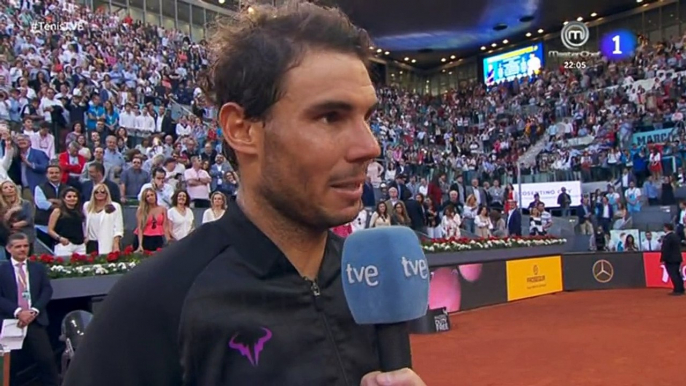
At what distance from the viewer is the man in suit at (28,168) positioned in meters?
10.1

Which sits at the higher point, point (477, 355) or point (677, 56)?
point (677, 56)

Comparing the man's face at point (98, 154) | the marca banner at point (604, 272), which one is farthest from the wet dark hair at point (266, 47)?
the marca banner at point (604, 272)

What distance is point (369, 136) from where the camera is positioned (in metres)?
1.49

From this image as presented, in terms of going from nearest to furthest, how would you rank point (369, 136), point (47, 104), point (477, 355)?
point (369, 136) < point (477, 355) < point (47, 104)

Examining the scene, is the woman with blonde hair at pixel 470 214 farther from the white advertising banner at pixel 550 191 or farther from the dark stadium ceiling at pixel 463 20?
the dark stadium ceiling at pixel 463 20

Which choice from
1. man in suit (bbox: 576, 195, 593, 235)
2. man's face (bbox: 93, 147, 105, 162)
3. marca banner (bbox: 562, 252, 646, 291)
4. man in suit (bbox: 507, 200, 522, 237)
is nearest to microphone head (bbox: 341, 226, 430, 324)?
man's face (bbox: 93, 147, 105, 162)

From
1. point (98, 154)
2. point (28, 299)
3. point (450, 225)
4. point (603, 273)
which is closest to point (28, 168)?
point (98, 154)

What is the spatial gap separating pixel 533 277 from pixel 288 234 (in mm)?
16711

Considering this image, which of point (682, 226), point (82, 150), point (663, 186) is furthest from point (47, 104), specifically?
point (663, 186)

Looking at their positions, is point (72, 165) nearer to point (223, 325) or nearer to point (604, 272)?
point (223, 325)

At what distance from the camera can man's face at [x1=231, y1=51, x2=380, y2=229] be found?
4.76ft

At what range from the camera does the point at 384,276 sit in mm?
1472

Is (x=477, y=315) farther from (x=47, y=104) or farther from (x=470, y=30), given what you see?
(x=470, y=30)

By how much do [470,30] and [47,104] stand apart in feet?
98.2
